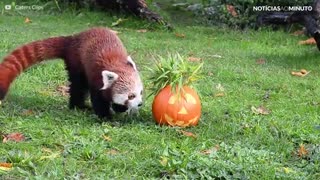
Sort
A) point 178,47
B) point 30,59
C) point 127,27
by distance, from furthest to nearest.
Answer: point 127,27 < point 178,47 < point 30,59

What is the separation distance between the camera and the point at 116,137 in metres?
5.28

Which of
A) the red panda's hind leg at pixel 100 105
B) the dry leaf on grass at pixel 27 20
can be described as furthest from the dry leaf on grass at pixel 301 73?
the dry leaf on grass at pixel 27 20

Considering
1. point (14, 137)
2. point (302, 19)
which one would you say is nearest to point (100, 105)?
point (14, 137)

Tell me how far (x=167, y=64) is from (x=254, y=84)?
86.8 inches

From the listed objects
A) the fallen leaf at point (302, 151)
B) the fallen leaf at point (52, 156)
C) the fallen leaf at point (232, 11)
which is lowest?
the fallen leaf at point (232, 11)

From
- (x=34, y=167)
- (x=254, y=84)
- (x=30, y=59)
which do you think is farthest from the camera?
(x=254, y=84)

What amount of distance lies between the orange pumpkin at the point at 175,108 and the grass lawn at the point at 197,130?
0.09 m

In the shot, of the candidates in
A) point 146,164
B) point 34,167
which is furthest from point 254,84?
point 34,167

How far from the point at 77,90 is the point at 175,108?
1106 millimetres

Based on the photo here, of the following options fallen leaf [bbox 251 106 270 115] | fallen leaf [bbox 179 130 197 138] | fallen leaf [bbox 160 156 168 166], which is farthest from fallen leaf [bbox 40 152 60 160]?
fallen leaf [bbox 251 106 270 115]

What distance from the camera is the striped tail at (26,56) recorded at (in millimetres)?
5805

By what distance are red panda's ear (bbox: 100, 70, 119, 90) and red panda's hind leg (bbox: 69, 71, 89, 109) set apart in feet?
1.71

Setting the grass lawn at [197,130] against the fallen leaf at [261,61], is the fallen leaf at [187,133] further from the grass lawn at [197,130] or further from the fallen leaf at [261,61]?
the fallen leaf at [261,61]

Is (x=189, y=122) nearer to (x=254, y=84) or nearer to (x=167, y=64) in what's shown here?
(x=167, y=64)
